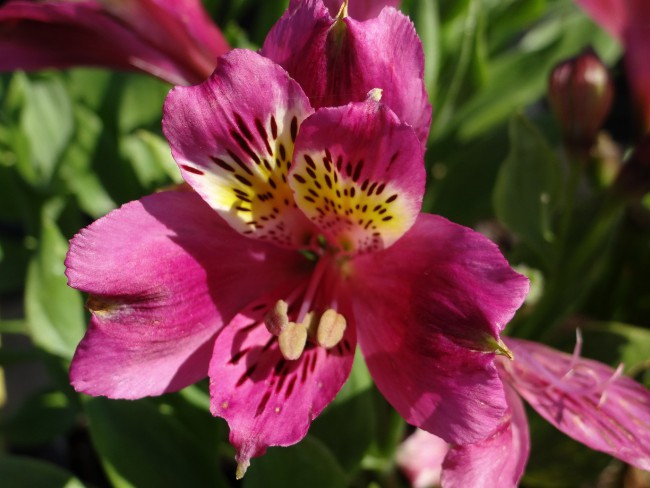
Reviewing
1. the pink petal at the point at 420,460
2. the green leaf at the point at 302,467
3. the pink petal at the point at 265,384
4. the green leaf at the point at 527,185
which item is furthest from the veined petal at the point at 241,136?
the pink petal at the point at 420,460

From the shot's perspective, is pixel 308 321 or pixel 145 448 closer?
pixel 308 321

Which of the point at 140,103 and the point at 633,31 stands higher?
the point at 633,31

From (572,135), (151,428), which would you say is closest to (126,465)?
(151,428)

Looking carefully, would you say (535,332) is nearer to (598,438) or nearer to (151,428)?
(598,438)

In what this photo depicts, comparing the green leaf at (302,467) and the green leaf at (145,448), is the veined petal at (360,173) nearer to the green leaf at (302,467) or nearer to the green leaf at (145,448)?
the green leaf at (302,467)

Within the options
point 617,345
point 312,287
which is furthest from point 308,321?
point 617,345

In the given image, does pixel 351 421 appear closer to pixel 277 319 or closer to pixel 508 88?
pixel 277 319
